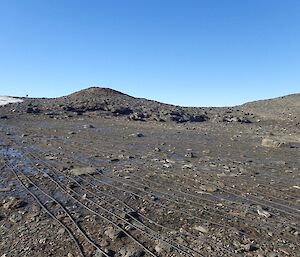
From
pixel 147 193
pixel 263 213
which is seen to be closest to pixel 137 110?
pixel 147 193

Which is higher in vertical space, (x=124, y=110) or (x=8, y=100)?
(x=8, y=100)

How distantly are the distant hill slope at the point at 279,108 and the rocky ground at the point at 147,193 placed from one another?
8.94m

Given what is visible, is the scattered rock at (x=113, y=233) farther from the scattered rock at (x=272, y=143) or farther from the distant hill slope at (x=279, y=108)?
the distant hill slope at (x=279, y=108)

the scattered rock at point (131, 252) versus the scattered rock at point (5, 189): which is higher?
the scattered rock at point (5, 189)

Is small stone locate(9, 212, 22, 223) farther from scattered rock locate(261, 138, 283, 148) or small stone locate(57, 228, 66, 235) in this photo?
scattered rock locate(261, 138, 283, 148)

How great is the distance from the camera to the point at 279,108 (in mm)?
38938

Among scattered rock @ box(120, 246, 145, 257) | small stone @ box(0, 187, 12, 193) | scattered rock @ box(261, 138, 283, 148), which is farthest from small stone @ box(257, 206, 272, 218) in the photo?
scattered rock @ box(261, 138, 283, 148)

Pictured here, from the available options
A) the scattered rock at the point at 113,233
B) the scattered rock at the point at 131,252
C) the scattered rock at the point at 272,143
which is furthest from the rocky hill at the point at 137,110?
the scattered rock at the point at 131,252

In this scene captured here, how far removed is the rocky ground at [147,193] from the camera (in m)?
7.92

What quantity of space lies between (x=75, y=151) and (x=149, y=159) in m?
4.04

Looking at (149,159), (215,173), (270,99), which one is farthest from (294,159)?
(270,99)

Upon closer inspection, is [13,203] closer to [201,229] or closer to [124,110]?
[201,229]

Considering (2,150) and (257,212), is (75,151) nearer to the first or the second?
(2,150)

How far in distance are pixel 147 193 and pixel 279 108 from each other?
31.0m
